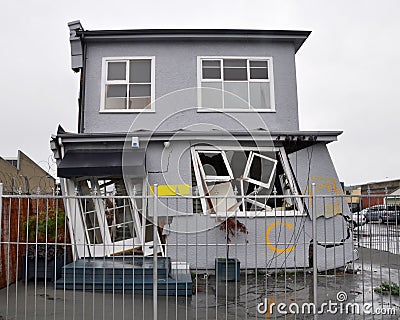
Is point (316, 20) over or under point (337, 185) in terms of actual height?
over

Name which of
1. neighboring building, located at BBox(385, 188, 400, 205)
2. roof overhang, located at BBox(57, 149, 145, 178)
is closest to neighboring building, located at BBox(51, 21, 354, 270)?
roof overhang, located at BBox(57, 149, 145, 178)

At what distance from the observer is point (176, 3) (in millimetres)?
11477

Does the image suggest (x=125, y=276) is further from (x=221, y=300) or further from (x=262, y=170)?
(x=262, y=170)

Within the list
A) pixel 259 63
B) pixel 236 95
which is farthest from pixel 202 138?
pixel 259 63

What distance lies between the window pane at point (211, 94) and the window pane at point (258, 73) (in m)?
1.03

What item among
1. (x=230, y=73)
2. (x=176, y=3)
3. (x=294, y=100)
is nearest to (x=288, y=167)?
(x=294, y=100)

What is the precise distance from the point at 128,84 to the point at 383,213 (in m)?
8.19

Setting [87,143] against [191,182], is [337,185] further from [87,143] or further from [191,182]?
[87,143]

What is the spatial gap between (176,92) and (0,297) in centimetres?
704

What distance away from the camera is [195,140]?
35.3 ft

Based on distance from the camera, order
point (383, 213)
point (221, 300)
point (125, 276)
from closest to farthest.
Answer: point (383, 213), point (221, 300), point (125, 276)

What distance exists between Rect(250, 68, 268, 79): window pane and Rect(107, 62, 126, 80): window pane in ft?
12.5

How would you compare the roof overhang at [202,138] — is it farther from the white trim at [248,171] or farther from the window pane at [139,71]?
the window pane at [139,71]

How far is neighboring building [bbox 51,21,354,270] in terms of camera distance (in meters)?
10.1
